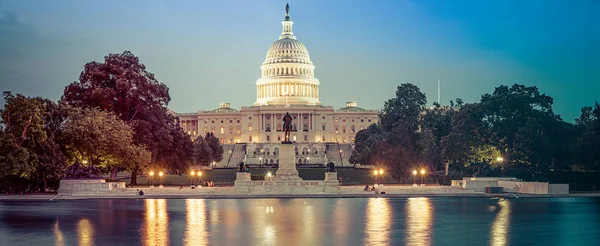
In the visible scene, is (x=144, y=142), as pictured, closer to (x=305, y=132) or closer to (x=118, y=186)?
(x=118, y=186)

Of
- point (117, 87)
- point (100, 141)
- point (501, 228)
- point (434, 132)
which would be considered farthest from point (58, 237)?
point (434, 132)

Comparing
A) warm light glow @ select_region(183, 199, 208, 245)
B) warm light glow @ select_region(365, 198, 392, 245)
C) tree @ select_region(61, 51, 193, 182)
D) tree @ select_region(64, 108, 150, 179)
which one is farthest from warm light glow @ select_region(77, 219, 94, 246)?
tree @ select_region(61, 51, 193, 182)

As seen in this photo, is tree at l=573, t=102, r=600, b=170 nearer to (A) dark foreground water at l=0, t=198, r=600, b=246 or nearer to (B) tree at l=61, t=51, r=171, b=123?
(A) dark foreground water at l=0, t=198, r=600, b=246

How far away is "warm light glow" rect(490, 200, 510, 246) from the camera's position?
27266mm

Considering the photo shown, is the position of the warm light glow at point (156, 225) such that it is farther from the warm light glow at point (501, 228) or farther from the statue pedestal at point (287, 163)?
the statue pedestal at point (287, 163)

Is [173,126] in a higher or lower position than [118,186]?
higher

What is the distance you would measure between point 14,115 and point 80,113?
648 cm

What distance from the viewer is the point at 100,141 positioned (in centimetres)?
5909

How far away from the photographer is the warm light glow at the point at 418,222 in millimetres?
27656

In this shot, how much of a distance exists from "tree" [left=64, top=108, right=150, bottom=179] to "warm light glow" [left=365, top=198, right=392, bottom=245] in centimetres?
2125

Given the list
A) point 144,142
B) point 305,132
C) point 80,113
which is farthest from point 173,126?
point 305,132

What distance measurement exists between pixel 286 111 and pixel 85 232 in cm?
15499

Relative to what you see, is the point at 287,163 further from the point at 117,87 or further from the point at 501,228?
the point at 501,228

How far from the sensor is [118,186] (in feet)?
193
